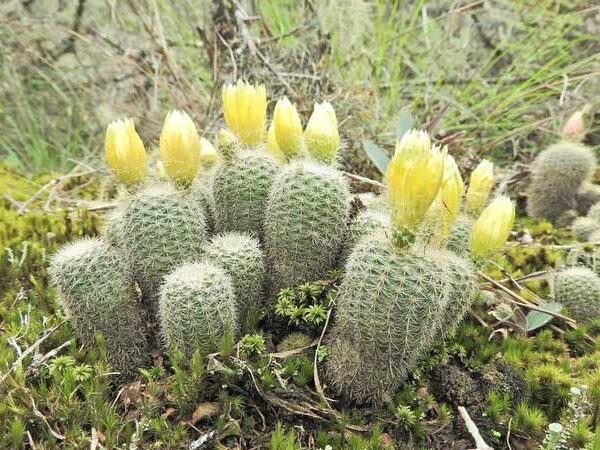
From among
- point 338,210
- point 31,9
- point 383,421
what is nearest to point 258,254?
point 338,210

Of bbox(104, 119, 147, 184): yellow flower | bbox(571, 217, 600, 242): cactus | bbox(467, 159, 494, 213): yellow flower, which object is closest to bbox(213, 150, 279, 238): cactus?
bbox(104, 119, 147, 184): yellow flower

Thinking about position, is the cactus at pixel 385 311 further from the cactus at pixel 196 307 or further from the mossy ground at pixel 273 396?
the cactus at pixel 196 307

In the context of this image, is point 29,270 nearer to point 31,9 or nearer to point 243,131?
point 243,131

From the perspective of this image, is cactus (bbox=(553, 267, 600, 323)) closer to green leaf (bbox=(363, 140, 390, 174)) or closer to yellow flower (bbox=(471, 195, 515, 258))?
yellow flower (bbox=(471, 195, 515, 258))

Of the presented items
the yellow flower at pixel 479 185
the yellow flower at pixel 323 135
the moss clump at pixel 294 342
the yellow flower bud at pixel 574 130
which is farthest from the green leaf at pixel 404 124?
the moss clump at pixel 294 342

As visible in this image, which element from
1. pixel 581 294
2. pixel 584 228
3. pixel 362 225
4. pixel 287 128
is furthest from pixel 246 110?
pixel 584 228
